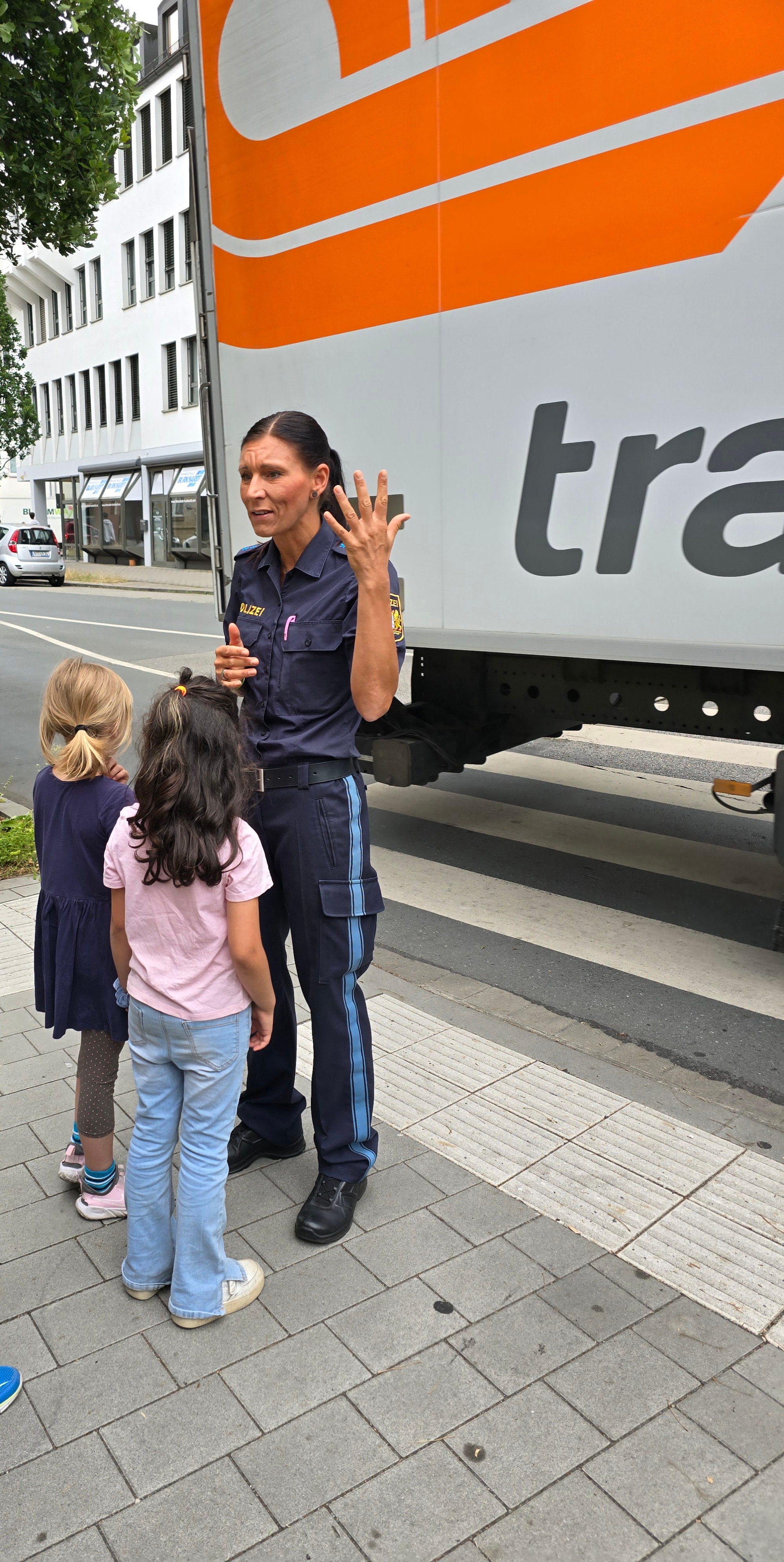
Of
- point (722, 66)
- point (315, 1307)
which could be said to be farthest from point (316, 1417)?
point (722, 66)

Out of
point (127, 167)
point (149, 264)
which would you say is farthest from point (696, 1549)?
point (127, 167)

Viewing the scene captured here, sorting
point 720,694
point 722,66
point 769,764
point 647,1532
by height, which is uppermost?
point 722,66

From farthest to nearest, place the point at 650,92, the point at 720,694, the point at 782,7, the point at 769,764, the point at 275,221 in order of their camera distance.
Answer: the point at 769,764 < the point at 275,221 < the point at 720,694 < the point at 650,92 < the point at 782,7

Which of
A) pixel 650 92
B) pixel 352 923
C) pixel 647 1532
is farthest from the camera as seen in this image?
pixel 650 92

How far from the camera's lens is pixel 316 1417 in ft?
7.13

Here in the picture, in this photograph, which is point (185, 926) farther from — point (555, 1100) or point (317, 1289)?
point (555, 1100)

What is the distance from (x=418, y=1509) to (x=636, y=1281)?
0.84 meters

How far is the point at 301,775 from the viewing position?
2.68 meters

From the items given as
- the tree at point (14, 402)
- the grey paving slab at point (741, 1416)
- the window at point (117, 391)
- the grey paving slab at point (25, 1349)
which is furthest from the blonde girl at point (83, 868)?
the window at point (117, 391)

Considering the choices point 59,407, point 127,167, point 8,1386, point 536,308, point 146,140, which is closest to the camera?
point 8,1386

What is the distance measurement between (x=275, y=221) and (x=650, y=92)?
2.06 m

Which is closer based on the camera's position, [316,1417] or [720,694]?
[316,1417]

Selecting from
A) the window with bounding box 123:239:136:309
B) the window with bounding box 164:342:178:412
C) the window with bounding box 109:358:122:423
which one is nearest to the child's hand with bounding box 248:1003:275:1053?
the window with bounding box 164:342:178:412

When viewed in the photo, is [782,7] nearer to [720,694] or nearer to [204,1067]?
[720,694]
